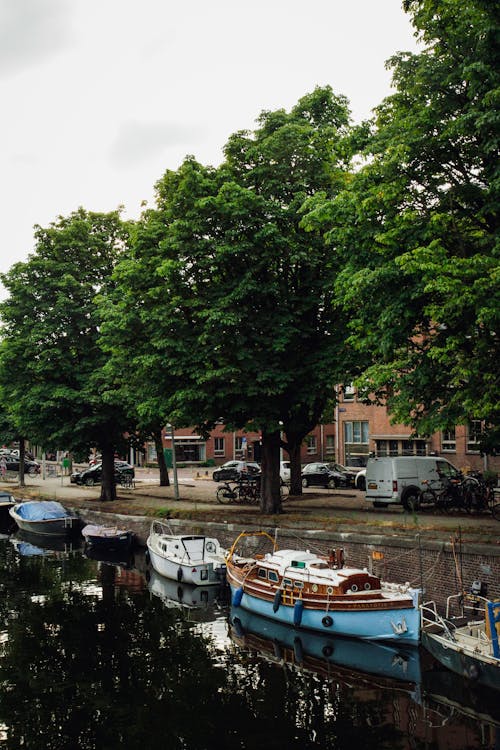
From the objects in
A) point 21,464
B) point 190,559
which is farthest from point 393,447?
point 21,464

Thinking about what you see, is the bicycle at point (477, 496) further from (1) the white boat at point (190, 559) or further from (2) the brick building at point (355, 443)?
(1) the white boat at point (190, 559)

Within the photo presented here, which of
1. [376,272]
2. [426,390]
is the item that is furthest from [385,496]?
[376,272]

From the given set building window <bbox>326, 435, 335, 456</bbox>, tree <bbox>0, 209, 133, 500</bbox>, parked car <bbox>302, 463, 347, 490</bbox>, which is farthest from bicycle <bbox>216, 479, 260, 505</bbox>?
building window <bbox>326, 435, 335, 456</bbox>

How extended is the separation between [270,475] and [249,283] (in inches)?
336

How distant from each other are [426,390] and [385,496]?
11484 millimetres

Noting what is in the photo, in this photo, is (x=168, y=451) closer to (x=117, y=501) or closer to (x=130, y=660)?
(x=117, y=501)

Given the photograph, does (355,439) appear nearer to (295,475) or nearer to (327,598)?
(295,475)

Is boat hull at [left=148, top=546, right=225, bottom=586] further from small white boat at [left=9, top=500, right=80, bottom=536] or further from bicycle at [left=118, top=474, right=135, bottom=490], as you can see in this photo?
bicycle at [left=118, top=474, right=135, bottom=490]

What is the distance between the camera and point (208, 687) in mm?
15625

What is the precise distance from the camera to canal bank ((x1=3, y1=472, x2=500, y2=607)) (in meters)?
19.1

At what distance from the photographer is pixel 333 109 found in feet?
91.6

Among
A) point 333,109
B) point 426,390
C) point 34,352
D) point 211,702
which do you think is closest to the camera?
point 211,702

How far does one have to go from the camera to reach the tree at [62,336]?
3709 centimetres

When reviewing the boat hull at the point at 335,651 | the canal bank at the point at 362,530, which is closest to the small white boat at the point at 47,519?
the canal bank at the point at 362,530
